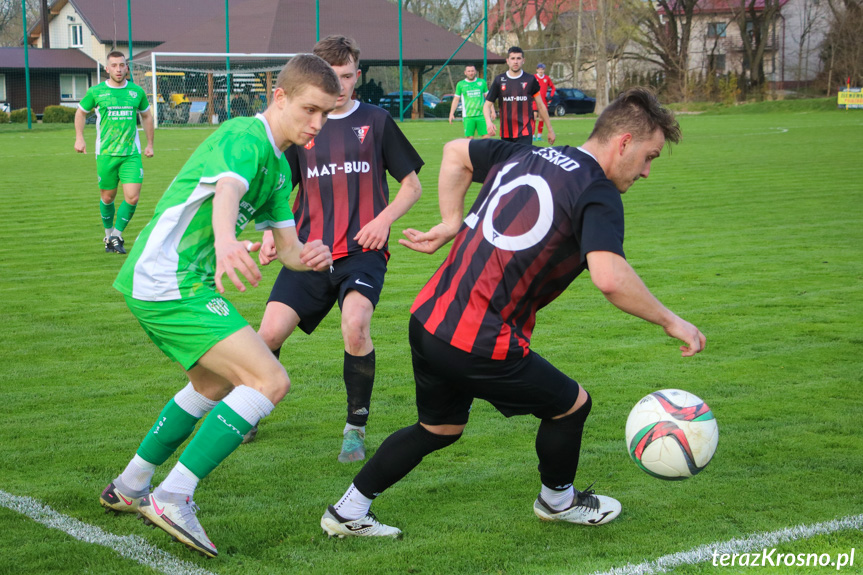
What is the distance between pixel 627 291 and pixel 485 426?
88.4 inches

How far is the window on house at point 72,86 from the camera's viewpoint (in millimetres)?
51719

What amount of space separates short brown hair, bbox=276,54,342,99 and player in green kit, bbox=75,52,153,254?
7.91 metres

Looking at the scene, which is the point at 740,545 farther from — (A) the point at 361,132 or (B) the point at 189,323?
(A) the point at 361,132

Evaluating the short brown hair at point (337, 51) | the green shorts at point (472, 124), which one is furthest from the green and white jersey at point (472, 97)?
the short brown hair at point (337, 51)

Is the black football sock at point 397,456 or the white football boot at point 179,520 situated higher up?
the black football sock at point 397,456

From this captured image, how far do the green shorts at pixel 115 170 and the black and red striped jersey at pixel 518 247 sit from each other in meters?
8.71

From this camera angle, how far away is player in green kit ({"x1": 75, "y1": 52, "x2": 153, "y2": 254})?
1099 centimetres

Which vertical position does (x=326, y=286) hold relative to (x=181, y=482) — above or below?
above

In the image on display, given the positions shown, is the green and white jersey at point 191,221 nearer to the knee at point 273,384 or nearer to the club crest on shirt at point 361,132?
the knee at point 273,384

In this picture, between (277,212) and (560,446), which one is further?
(277,212)

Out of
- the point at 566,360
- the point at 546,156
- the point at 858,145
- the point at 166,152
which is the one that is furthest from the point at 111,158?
the point at 858,145

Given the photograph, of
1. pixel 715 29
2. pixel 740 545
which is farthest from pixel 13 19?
pixel 740 545

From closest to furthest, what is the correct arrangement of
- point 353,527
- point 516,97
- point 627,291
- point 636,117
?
point 627,291 → point 636,117 → point 353,527 → point 516,97

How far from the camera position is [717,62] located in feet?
199
